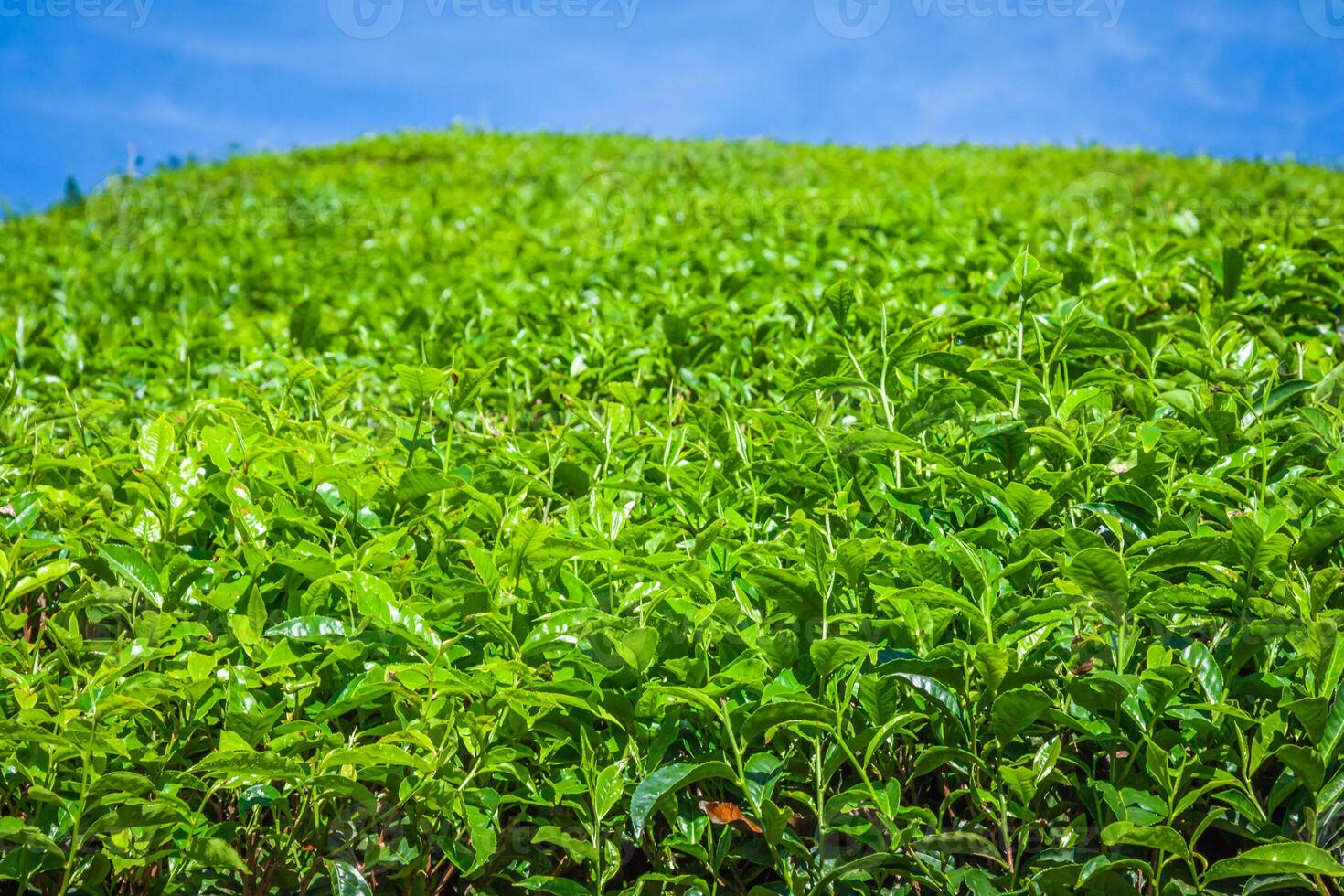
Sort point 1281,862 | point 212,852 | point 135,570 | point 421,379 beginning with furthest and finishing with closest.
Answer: point 421,379 < point 135,570 < point 212,852 < point 1281,862

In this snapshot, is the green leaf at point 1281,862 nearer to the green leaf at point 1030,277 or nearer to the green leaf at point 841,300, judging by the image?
the green leaf at point 1030,277

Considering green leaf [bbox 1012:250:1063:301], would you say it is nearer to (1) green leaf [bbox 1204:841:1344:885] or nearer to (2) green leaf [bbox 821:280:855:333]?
(2) green leaf [bbox 821:280:855:333]

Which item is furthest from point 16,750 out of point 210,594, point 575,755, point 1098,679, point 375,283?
point 375,283

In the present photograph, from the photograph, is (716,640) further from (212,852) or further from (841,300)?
(841,300)

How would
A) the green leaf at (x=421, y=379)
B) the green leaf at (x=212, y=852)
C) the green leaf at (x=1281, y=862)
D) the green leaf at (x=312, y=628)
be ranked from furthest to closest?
the green leaf at (x=421, y=379) → the green leaf at (x=312, y=628) → the green leaf at (x=212, y=852) → the green leaf at (x=1281, y=862)

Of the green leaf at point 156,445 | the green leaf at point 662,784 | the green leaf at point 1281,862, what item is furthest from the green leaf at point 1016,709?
the green leaf at point 156,445

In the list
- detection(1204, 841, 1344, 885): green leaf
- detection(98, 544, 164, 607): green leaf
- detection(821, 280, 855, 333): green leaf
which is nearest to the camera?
detection(1204, 841, 1344, 885): green leaf

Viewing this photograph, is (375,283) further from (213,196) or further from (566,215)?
(213,196)

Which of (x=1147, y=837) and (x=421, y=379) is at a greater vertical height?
(x=421, y=379)

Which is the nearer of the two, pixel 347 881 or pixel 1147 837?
pixel 1147 837

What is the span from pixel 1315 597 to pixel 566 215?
6724 mm

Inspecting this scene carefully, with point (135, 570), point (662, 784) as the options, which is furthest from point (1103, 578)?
point (135, 570)

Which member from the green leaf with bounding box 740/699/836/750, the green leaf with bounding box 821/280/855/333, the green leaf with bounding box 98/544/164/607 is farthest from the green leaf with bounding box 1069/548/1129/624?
the green leaf with bounding box 98/544/164/607

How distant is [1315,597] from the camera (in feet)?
6.02
